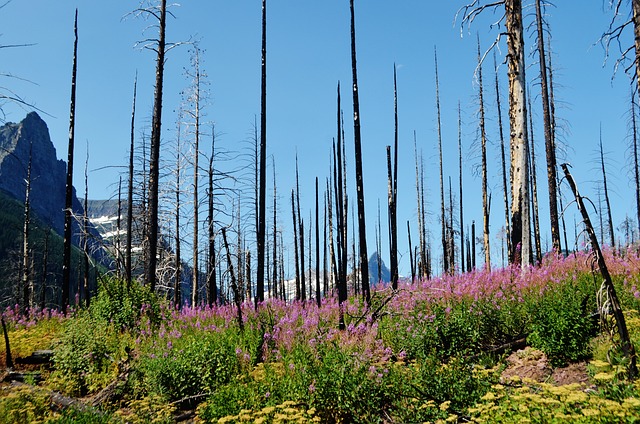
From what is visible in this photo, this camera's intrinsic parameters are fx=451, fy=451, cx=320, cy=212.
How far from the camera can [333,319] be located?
10719 millimetres

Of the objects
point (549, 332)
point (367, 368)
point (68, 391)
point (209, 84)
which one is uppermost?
point (209, 84)

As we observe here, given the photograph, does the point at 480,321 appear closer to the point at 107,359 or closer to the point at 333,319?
the point at 333,319

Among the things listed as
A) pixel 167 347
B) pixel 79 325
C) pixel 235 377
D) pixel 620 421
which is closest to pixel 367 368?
pixel 235 377

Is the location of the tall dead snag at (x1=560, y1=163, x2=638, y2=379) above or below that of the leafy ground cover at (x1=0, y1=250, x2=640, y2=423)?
above

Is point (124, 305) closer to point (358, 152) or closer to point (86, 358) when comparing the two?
point (86, 358)

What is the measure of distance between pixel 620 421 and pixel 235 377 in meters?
5.11

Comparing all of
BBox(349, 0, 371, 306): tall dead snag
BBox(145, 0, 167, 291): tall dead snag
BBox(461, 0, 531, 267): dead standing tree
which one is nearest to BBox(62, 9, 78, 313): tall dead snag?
BBox(145, 0, 167, 291): tall dead snag

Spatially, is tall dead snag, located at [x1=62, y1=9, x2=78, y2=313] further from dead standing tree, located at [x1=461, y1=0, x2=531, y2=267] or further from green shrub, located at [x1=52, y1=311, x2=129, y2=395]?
dead standing tree, located at [x1=461, y1=0, x2=531, y2=267]

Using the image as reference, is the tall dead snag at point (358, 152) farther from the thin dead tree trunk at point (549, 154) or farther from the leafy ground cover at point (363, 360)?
the thin dead tree trunk at point (549, 154)

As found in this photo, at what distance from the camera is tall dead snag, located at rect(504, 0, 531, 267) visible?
11.0m

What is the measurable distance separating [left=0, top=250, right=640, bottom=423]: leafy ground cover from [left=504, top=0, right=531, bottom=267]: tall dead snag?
3.61 ft

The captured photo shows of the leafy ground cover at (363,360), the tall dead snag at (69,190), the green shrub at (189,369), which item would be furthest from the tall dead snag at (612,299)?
the tall dead snag at (69,190)

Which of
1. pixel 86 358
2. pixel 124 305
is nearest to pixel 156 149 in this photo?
pixel 124 305

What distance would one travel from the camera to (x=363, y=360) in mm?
6574
